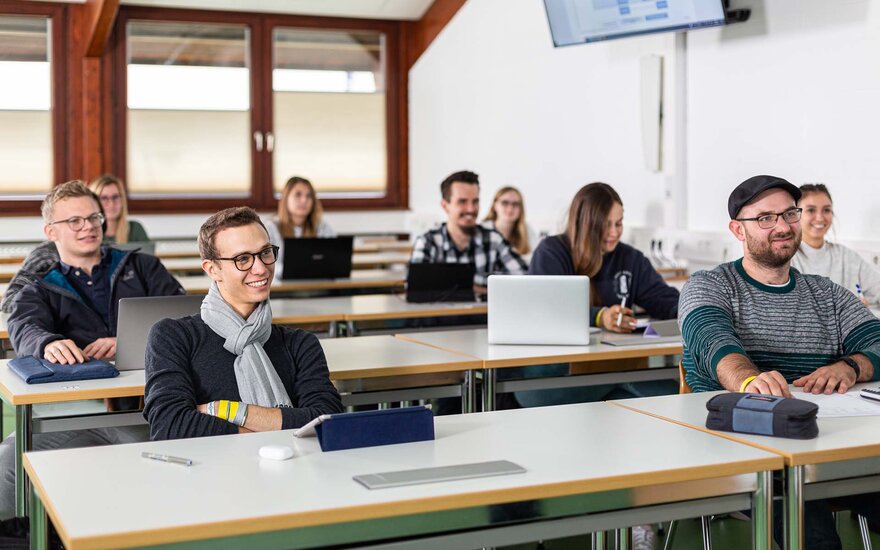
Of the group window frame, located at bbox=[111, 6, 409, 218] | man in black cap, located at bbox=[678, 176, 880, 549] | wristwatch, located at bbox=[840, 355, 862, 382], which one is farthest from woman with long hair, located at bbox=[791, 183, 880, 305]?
window frame, located at bbox=[111, 6, 409, 218]

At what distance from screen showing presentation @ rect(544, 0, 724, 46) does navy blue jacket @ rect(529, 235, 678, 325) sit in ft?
6.06

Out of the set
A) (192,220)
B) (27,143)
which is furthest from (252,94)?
A: (27,143)

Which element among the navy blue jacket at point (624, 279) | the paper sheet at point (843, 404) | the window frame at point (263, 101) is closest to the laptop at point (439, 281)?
the navy blue jacket at point (624, 279)

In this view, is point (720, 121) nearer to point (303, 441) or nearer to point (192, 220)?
point (303, 441)

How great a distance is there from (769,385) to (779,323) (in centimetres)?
41

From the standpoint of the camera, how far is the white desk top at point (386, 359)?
3.09m

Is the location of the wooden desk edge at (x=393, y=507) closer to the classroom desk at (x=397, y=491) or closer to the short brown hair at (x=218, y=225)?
the classroom desk at (x=397, y=491)

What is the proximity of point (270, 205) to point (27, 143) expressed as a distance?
2.18 m

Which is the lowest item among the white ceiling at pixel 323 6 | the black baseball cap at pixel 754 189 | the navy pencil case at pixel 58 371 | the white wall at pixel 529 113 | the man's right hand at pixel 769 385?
the navy pencil case at pixel 58 371

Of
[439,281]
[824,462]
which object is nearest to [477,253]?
Result: [439,281]

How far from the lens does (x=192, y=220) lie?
9539mm

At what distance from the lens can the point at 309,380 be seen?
265cm

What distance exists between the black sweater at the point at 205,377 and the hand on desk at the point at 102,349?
86 cm

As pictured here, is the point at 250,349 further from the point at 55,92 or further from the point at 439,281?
the point at 55,92
